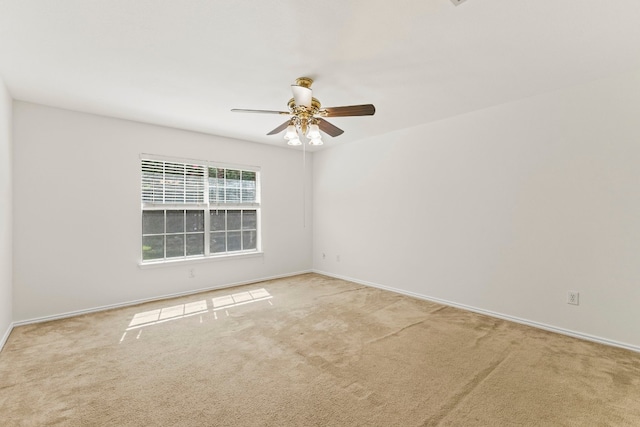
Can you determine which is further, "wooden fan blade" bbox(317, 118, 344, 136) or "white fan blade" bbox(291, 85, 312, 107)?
"wooden fan blade" bbox(317, 118, 344, 136)

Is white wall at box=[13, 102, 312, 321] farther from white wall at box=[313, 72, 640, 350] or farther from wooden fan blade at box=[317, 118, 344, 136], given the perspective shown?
white wall at box=[313, 72, 640, 350]

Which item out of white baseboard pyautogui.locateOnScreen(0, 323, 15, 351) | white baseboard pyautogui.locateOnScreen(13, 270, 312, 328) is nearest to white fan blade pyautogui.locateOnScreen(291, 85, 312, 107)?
white baseboard pyautogui.locateOnScreen(13, 270, 312, 328)

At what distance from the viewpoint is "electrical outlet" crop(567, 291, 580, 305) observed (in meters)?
2.87

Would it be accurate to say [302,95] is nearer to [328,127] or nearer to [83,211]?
[328,127]

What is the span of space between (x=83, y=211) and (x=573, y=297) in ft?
18.0

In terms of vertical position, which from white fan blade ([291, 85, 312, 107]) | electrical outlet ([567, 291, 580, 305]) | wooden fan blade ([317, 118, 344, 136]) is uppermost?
white fan blade ([291, 85, 312, 107])

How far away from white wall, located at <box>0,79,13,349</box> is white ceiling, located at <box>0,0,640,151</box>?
284 millimetres

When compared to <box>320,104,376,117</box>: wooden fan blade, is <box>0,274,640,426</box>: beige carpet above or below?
below

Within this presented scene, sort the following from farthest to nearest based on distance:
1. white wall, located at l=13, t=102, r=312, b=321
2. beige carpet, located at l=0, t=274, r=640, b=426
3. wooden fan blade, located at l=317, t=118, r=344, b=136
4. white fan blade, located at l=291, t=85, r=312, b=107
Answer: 1. white wall, located at l=13, t=102, r=312, b=321
2. wooden fan blade, located at l=317, t=118, r=344, b=136
3. white fan blade, located at l=291, t=85, r=312, b=107
4. beige carpet, located at l=0, t=274, r=640, b=426

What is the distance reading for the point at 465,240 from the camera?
3.70 meters

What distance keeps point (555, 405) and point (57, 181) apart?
5046 mm

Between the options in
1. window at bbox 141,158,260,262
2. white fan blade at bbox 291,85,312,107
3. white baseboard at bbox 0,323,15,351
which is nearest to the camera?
white fan blade at bbox 291,85,312,107

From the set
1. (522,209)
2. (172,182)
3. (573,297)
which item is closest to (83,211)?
(172,182)

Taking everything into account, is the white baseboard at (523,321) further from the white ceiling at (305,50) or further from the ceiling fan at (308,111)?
the ceiling fan at (308,111)
